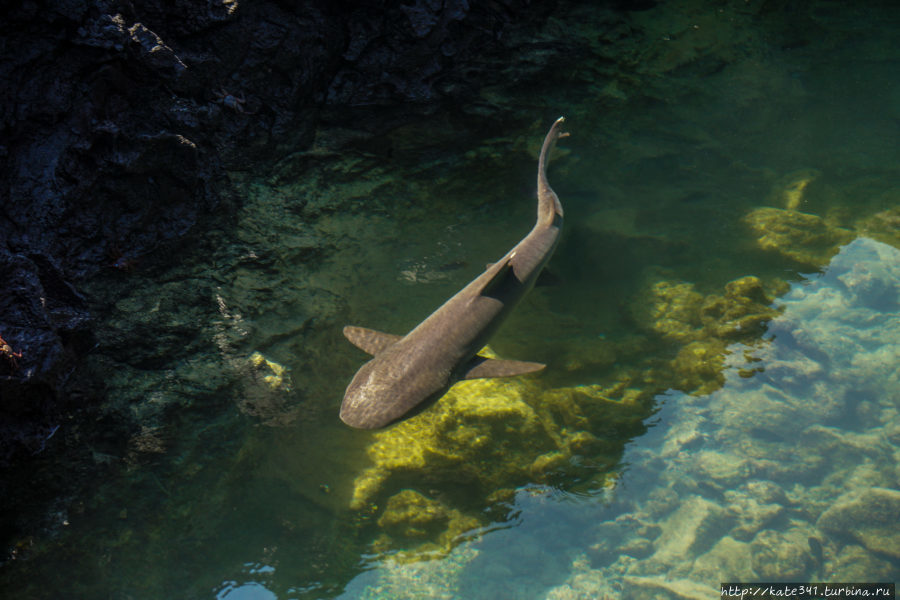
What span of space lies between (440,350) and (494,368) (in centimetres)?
56

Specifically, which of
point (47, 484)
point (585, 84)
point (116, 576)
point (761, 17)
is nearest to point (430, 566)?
point (116, 576)

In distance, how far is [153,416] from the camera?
3619 millimetres

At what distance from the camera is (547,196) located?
18.1 ft

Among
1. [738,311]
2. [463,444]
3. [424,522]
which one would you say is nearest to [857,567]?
[738,311]

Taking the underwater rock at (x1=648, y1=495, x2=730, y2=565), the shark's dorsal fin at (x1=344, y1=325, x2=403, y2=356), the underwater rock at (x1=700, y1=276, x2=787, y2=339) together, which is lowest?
the underwater rock at (x1=648, y1=495, x2=730, y2=565)

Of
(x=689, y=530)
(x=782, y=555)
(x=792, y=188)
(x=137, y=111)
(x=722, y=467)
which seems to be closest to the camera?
(x=137, y=111)

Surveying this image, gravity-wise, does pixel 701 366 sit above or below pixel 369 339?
below

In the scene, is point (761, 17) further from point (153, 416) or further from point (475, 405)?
point (153, 416)

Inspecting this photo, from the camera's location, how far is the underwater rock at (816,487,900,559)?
430 centimetres

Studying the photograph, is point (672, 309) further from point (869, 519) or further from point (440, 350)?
point (440, 350)

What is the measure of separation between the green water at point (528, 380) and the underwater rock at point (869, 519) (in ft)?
0.07

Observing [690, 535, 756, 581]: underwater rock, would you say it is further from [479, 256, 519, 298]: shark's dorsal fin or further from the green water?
[479, 256, 519, 298]: shark's dorsal fin

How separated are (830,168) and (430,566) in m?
7.81

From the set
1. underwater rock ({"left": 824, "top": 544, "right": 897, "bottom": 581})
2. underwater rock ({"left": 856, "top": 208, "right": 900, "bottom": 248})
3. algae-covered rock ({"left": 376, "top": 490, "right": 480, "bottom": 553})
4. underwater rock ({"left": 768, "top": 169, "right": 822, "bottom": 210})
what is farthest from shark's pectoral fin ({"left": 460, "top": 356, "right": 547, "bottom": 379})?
underwater rock ({"left": 856, "top": 208, "right": 900, "bottom": 248})
